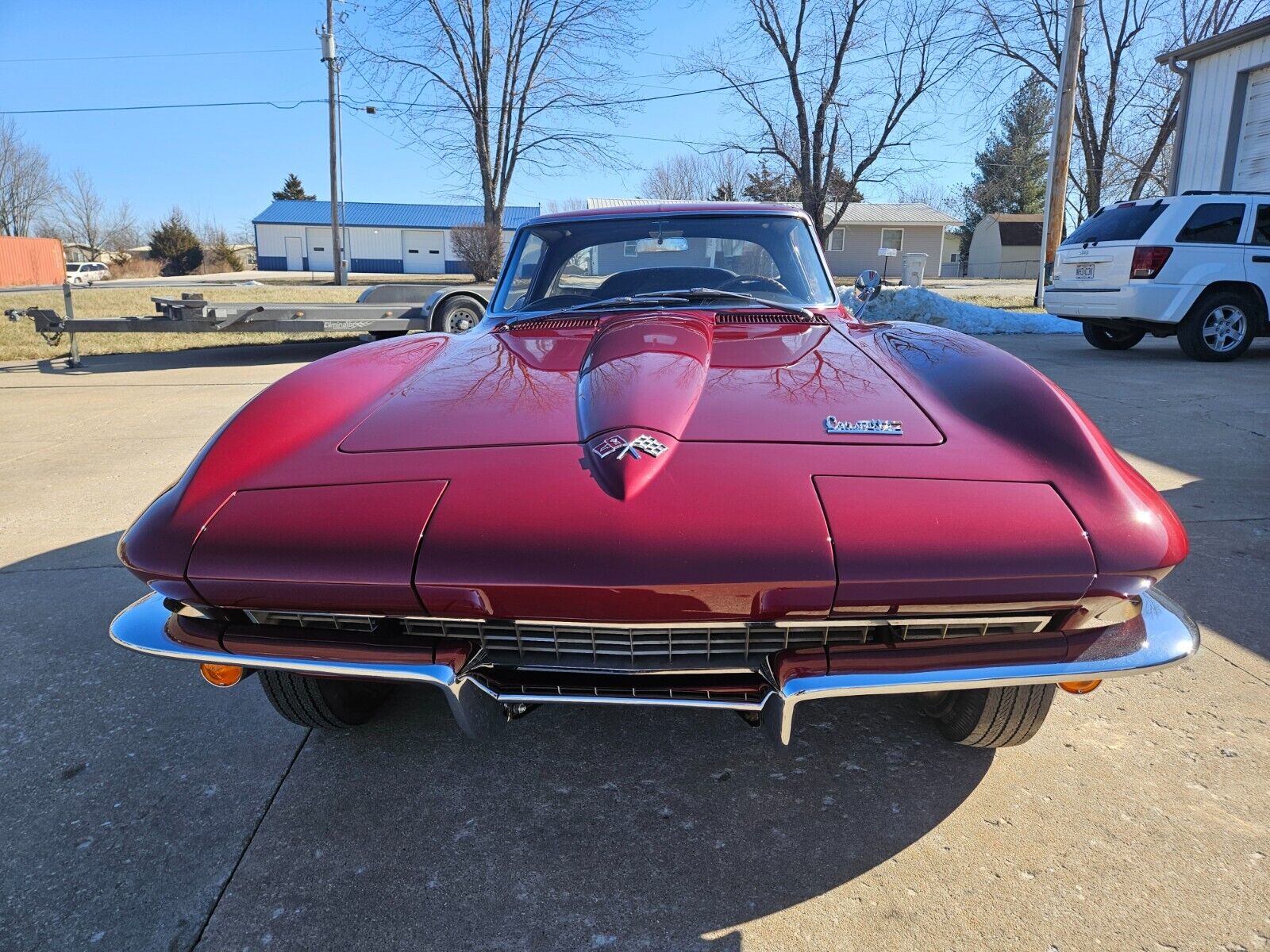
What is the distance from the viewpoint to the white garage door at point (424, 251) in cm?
5581

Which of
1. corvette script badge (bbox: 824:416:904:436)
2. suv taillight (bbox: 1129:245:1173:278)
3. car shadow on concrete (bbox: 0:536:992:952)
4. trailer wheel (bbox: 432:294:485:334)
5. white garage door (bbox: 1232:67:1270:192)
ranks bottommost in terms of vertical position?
car shadow on concrete (bbox: 0:536:992:952)

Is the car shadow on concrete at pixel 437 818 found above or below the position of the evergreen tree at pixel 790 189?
below

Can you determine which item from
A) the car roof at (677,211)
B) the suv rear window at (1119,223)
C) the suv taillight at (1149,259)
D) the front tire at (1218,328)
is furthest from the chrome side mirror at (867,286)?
the front tire at (1218,328)

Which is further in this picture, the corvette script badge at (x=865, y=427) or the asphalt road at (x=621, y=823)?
the corvette script badge at (x=865, y=427)

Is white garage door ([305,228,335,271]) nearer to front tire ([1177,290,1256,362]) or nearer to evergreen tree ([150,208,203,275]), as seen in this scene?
evergreen tree ([150,208,203,275])

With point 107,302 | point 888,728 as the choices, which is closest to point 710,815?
point 888,728

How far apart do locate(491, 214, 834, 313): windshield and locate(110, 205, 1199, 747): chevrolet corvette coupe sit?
1214 mm

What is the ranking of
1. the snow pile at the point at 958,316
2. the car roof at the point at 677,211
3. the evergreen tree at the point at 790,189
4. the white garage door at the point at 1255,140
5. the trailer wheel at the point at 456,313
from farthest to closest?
1. the evergreen tree at the point at 790,189
2. the snow pile at the point at 958,316
3. the white garage door at the point at 1255,140
4. the trailer wheel at the point at 456,313
5. the car roof at the point at 677,211

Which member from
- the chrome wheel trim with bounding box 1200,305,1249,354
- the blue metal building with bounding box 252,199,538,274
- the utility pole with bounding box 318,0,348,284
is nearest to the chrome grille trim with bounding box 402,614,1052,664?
the chrome wheel trim with bounding box 1200,305,1249,354

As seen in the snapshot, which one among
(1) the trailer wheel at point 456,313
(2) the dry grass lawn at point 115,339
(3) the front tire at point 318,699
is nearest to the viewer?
(3) the front tire at point 318,699

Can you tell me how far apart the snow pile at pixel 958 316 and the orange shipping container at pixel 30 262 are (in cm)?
3632

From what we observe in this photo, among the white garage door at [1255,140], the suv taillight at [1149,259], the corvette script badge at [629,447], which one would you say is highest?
the white garage door at [1255,140]

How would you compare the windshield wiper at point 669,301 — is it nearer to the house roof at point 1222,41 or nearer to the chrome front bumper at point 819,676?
the chrome front bumper at point 819,676

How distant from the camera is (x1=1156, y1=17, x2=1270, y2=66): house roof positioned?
36.6ft
